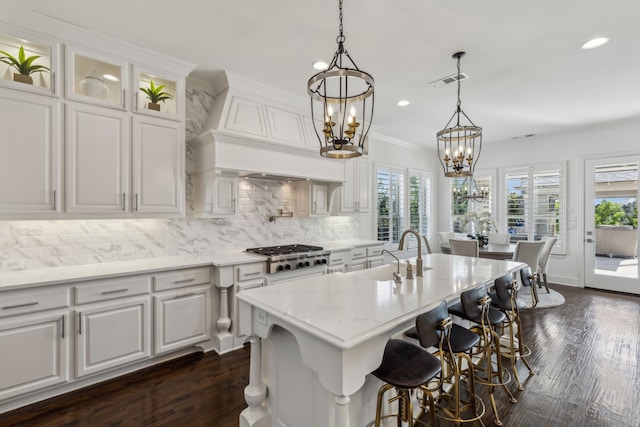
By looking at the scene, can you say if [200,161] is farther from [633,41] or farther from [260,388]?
[633,41]

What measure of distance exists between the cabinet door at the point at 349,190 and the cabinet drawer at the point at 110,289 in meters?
2.89

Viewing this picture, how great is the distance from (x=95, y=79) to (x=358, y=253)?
3678mm

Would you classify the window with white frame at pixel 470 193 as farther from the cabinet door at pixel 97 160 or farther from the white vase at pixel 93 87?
the white vase at pixel 93 87

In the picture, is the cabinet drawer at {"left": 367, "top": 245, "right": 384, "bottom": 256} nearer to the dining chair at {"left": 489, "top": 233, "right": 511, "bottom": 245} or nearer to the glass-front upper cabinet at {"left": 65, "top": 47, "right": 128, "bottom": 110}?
the dining chair at {"left": 489, "top": 233, "right": 511, "bottom": 245}

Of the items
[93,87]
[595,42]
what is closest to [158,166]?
[93,87]

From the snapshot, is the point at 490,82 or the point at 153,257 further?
the point at 490,82

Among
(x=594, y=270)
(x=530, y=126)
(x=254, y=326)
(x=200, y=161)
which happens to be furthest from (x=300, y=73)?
(x=594, y=270)

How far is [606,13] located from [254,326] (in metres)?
3.49

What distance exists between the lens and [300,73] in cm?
335

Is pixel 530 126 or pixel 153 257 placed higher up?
pixel 530 126

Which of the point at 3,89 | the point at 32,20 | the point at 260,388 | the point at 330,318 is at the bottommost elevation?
the point at 260,388

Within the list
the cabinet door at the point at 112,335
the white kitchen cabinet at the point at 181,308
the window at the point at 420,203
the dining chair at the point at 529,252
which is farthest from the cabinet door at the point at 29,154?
the window at the point at 420,203

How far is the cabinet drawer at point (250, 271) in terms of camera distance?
3162mm

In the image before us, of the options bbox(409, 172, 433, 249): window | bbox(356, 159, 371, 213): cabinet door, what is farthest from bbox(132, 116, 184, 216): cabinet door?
bbox(409, 172, 433, 249): window
